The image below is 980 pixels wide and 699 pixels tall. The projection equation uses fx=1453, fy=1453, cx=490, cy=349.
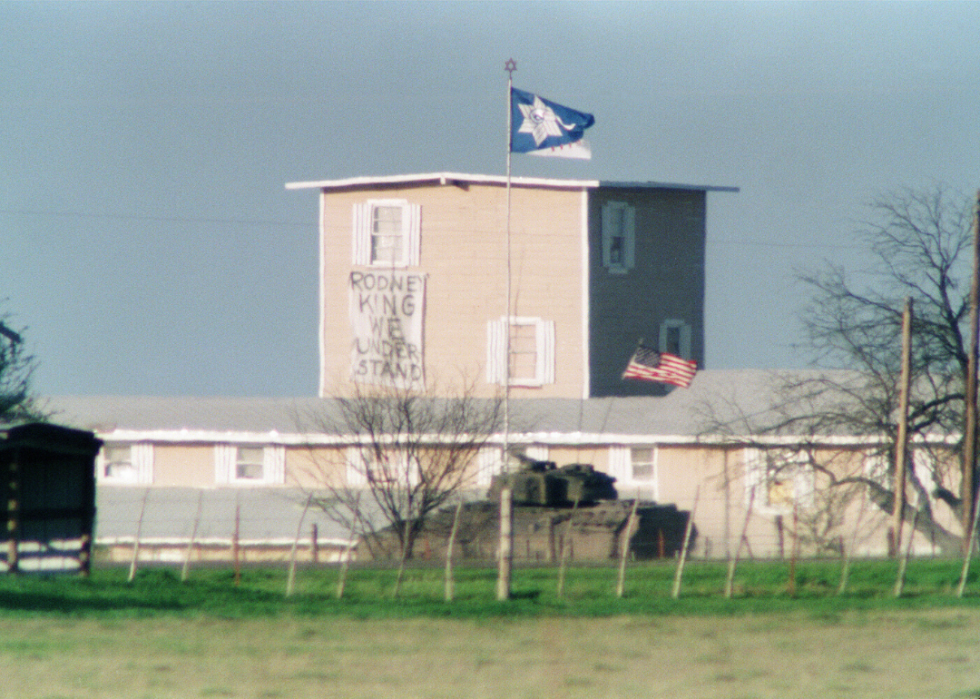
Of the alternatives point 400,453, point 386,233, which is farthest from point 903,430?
point 386,233

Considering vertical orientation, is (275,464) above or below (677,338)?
below

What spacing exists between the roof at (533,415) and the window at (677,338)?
3.15ft

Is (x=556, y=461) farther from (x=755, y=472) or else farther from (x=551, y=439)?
(x=755, y=472)

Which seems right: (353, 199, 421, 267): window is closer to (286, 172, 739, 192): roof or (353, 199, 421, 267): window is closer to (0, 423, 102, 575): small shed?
(286, 172, 739, 192): roof

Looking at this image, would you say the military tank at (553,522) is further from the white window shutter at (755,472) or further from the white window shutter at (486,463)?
the white window shutter at (486,463)

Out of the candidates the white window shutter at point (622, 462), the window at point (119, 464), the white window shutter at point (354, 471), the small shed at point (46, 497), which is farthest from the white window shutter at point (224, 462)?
the small shed at point (46, 497)

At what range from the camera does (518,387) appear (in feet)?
139

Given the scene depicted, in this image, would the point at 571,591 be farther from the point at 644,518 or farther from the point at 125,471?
the point at 125,471

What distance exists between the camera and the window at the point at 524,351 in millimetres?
41750

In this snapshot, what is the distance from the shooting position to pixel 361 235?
43094mm

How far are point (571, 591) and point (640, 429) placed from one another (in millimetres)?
17671

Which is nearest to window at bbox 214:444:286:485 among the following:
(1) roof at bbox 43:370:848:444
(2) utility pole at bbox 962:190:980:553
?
(1) roof at bbox 43:370:848:444

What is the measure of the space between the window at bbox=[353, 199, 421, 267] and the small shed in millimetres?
20330

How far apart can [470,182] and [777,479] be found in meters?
12.4
